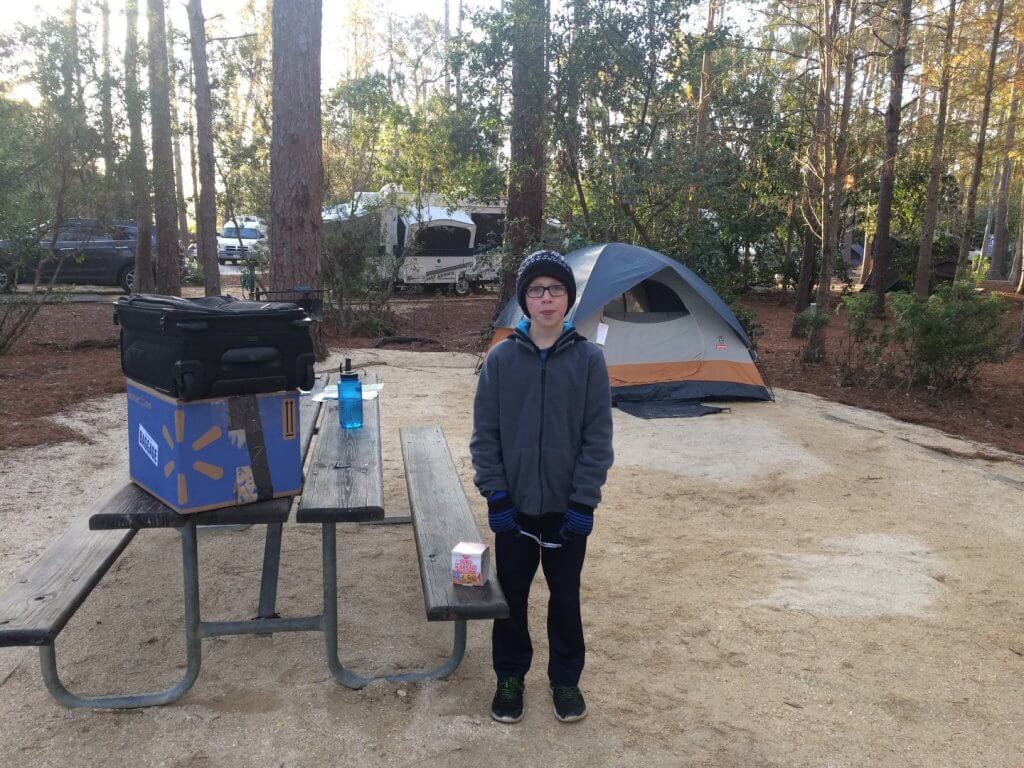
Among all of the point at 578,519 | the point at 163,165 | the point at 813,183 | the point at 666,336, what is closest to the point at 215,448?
the point at 578,519

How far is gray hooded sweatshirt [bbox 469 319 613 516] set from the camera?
2.57 meters

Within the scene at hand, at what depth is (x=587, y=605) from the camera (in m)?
3.59

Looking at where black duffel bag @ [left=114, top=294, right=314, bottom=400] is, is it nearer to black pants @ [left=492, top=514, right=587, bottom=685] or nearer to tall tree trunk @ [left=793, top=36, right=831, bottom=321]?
black pants @ [left=492, top=514, right=587, bottom=685]

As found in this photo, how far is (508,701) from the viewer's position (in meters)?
2.68

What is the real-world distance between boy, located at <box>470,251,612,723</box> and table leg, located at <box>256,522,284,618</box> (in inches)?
42.6

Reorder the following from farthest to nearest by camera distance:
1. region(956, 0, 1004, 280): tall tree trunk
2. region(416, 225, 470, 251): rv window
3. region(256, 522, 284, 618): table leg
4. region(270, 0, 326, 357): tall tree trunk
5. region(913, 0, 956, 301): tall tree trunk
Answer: region(416, 225, 470, 251): rv window < region(956, 0, 1004, 280): tall tree trunk < region(913, 0, 956, 301): tall tree trunk < region(270, 0, 326, 357): tall tree trunk < region(256, 522, 284, 618): table leg

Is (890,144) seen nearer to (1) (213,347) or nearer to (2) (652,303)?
(2) (652,303)

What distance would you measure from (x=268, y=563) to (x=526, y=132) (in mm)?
8574

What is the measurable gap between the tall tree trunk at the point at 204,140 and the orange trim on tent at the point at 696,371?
Result: 820cm

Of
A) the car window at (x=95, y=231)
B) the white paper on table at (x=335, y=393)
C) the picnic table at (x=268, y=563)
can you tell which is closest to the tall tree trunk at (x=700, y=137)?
the white paper on table at (x=335, y=393)

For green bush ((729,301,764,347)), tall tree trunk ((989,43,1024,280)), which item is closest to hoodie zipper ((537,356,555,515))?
green bush ((729,301,764,347))

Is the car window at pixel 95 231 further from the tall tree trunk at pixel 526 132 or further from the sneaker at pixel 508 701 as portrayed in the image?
the sneaker at pixel 508 701

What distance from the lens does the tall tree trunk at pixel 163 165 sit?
12.2m

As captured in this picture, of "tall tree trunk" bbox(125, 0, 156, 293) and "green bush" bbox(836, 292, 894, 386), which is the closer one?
"green bush" bbox(836, 292, 894, 386)
